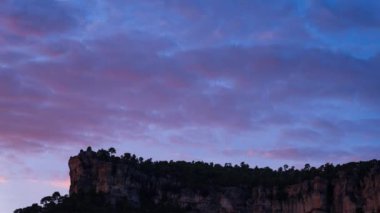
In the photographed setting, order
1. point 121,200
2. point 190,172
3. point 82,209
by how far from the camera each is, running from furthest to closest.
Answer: point 190,172
point 121,200
point 82,209

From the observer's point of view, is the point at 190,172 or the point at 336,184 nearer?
the point at 336,184

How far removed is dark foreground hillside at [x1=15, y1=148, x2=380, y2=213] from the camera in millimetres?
147250

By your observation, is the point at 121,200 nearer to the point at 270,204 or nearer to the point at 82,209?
the point at 82,209

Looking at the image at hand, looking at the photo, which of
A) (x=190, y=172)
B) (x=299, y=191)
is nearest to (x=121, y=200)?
(x=190, y=172)

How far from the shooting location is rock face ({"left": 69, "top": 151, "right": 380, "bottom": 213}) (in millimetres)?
148000

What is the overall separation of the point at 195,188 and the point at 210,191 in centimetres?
311

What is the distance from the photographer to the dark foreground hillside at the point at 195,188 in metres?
147

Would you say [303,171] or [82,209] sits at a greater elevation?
[303,171]

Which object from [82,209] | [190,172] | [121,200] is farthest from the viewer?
[190,172]

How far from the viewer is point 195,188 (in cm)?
16350

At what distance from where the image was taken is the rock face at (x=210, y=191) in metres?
148

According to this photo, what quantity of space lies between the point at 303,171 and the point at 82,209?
169 feet

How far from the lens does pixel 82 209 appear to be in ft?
466

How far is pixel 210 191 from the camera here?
534ft
